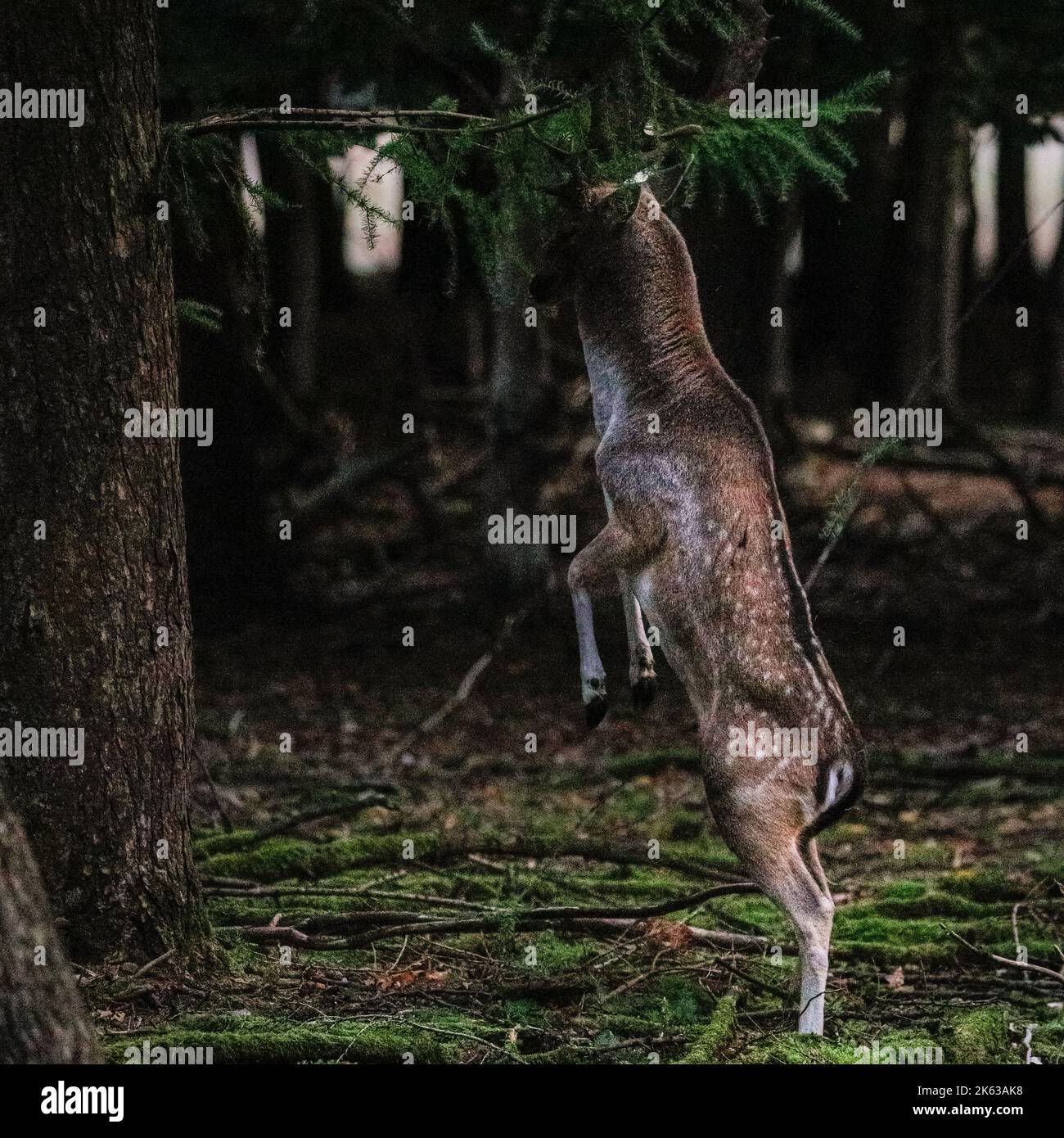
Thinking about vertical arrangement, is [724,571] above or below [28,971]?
above

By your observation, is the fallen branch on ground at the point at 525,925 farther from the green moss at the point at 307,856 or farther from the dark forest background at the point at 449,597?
the green moss at the point at 307,856

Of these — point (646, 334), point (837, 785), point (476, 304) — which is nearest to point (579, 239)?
point (646, 334)

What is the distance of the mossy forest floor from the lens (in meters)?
6.86

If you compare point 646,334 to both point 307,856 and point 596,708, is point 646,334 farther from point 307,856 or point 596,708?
point 307,856

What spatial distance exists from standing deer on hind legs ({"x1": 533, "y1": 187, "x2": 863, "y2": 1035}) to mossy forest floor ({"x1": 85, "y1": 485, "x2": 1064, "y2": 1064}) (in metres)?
0.88

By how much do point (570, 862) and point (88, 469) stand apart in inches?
165

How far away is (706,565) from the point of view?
7535 mm

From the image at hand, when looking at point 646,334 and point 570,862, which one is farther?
point 570,862

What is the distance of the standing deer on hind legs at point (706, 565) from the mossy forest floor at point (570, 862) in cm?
88

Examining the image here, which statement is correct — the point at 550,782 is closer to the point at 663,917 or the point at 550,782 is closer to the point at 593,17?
the point at 663,917

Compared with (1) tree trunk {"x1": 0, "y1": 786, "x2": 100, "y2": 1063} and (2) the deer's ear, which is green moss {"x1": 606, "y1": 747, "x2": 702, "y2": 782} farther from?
(1) tree trunk {"x1": 0, "y1": 786, "x2": 100, "y2": 1063}

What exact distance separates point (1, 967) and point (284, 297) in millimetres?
18821

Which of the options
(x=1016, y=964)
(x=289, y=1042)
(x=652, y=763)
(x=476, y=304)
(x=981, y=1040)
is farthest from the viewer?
(x=476, y=304)

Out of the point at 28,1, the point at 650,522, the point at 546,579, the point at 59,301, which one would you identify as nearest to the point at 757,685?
the point at 650,522
